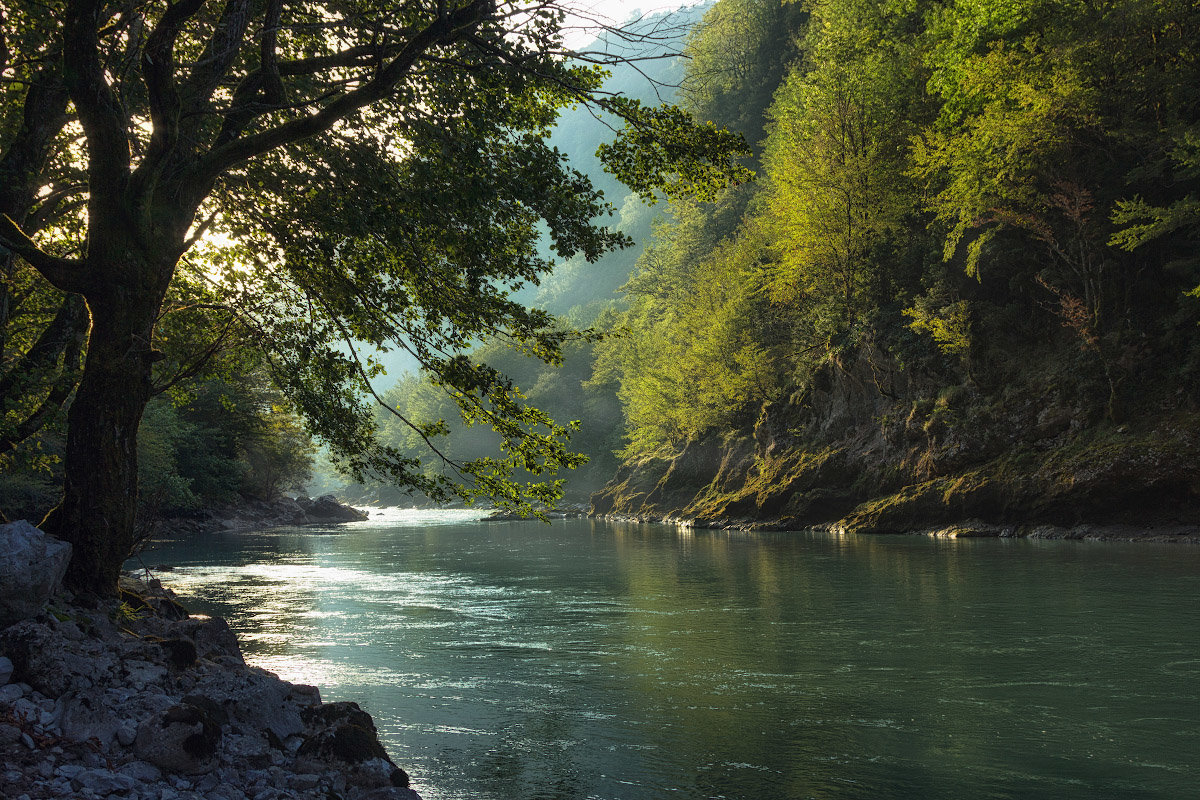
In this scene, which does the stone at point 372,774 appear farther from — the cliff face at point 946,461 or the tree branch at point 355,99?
the cliff face at point 946,461

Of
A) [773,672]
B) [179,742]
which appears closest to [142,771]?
[179,742]

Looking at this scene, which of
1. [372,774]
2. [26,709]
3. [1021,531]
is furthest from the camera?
[1021,531]

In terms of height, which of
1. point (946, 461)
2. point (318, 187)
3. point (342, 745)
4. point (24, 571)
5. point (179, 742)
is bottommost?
point (342, 745)

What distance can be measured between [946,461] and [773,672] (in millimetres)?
21817

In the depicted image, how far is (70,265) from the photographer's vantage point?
7289mm

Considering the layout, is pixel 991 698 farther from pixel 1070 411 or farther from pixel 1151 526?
pixel 1070 411

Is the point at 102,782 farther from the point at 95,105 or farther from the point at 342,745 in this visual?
the point at 95,105

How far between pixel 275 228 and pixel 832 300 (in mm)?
32642

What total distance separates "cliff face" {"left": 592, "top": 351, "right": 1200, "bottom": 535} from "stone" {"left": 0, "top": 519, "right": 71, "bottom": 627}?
25500mm

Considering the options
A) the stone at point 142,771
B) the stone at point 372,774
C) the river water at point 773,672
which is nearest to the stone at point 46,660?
the stone at point 142,771

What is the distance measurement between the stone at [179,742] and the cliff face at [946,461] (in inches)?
971

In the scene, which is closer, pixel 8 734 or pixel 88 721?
pixel 8 734

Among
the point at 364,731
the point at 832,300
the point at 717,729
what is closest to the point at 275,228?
the point at 364,731

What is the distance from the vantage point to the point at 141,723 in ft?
18.1
